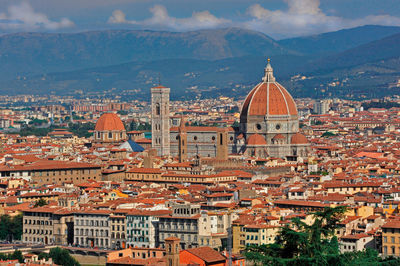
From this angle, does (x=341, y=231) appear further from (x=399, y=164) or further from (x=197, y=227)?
(x=399, y=164)

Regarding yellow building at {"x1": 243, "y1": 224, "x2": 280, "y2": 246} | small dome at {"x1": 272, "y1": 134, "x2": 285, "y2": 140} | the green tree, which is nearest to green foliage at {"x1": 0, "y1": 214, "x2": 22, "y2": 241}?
the green tree

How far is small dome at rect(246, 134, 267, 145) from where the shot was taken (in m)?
92.2

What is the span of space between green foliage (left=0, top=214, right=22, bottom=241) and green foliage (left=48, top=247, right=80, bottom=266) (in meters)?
7.08

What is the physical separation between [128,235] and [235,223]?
21.0 ft

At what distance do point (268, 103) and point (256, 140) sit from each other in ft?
14.7

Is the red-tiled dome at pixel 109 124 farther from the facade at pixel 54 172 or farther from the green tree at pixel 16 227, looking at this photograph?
the green tree at pixel 16 227

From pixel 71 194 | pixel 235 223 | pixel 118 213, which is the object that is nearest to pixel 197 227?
pixel 235 223

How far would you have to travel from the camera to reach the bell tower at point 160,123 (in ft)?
324

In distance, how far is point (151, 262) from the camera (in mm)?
44031

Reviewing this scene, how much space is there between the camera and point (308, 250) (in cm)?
3300

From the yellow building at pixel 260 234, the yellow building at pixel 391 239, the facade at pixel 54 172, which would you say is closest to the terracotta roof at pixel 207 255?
the yellow building at pixel 260 234

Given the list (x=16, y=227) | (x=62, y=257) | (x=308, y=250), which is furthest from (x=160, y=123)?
(x=308, y=250)

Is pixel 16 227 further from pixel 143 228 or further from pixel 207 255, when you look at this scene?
pixel 207 255

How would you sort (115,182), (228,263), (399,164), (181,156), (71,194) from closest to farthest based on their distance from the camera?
(228,263)
(71,194)
(115,182)
(399,164)
(181,156)
